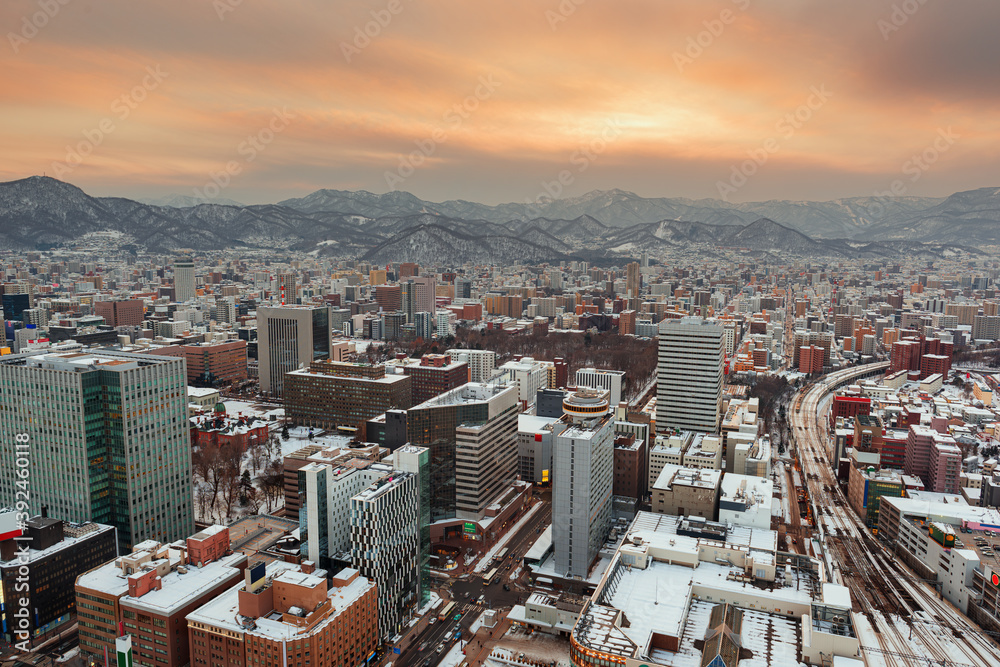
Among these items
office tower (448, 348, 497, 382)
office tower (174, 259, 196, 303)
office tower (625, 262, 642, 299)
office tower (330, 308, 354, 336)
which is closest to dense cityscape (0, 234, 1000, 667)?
office tower (448, 348, 497, 382)

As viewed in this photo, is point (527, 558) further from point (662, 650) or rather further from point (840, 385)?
point (840, 385)

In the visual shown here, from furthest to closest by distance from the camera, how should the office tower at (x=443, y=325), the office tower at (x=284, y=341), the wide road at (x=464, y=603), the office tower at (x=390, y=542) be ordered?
the office tower at (x=443, y=325), the office tower at (x=284, y=341), the wide road at (x=464, y=603), the office tower at (x=390, y=542)

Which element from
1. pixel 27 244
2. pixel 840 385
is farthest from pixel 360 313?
pixel 27 244

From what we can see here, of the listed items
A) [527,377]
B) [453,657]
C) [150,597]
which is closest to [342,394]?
[527,377]

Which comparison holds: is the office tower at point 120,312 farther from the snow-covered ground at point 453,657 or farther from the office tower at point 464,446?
the snow-covered ground at point 453,657

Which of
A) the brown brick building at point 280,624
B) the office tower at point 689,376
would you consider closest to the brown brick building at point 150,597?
the brown brick building at point 280,624

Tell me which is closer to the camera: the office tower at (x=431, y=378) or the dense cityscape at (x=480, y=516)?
the dense cityscape at (x=480, y=516)

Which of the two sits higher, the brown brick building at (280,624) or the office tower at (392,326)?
the office tower at (392,326)

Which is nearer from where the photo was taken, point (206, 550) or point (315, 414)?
point (206, 550)
